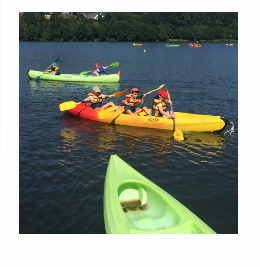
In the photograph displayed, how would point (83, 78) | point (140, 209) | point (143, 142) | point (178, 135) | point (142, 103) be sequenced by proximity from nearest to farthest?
point (140, 209), point (143, 142), point (178, 135), point (142, 103), point (83, 78)

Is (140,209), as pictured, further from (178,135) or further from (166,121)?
(166,121)

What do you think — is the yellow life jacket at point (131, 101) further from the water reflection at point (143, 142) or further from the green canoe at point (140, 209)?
the green canoe at point (140, 209)

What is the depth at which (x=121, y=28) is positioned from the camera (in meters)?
58.4

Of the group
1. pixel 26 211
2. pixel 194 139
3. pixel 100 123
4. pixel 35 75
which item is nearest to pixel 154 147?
pixel 194 139

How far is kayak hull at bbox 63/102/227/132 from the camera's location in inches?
488

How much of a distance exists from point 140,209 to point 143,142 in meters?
4.50

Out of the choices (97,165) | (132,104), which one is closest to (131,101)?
(132,104)

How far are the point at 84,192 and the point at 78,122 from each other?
6311mm

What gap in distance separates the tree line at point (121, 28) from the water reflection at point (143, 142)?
4575 cm

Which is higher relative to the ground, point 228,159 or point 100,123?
point 100,123

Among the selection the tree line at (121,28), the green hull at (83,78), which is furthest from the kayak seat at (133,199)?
the tree line at (121,28)

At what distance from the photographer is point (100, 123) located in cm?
1392
